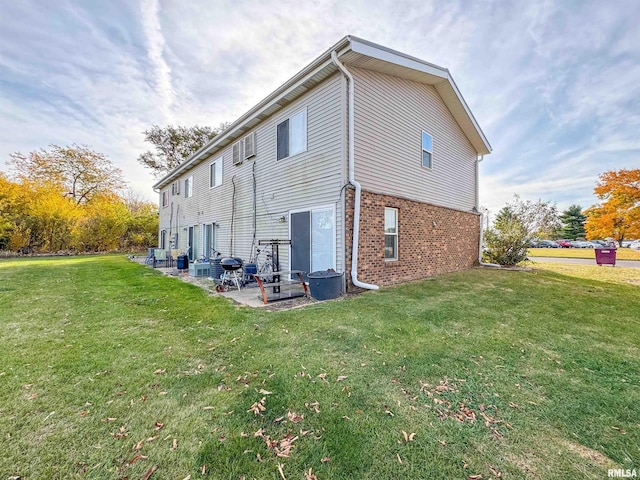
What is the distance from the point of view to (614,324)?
4566mm

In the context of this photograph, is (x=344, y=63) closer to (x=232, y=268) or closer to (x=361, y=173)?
(x=361, y=173)

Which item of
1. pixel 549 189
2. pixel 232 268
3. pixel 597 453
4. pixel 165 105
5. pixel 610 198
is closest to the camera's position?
pixel 597 453

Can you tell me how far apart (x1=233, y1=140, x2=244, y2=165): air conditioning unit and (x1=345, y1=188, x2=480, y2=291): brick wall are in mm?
5953

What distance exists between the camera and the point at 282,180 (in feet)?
28.0

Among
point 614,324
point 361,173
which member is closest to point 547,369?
point 614,324

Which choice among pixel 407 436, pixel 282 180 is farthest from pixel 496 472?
pixel 282 180

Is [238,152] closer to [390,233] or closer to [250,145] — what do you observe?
[250,145]

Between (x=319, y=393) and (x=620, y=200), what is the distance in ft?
83.0

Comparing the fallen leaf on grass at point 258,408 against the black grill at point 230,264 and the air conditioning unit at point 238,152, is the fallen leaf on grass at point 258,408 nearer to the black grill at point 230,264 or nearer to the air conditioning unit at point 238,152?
the black grill at point 230,264

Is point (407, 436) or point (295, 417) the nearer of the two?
point (407, 436)

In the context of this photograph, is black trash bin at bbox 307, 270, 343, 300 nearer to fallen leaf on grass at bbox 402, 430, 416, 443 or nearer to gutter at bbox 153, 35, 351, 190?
fallen leaf on grass at bbox 402, 430, 416, 443

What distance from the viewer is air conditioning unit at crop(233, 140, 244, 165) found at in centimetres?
1068

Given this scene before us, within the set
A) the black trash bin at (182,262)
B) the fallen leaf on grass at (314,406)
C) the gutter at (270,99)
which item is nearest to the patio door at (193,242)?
the black trash bin at (182,262)

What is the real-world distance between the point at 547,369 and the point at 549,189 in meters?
23.9
